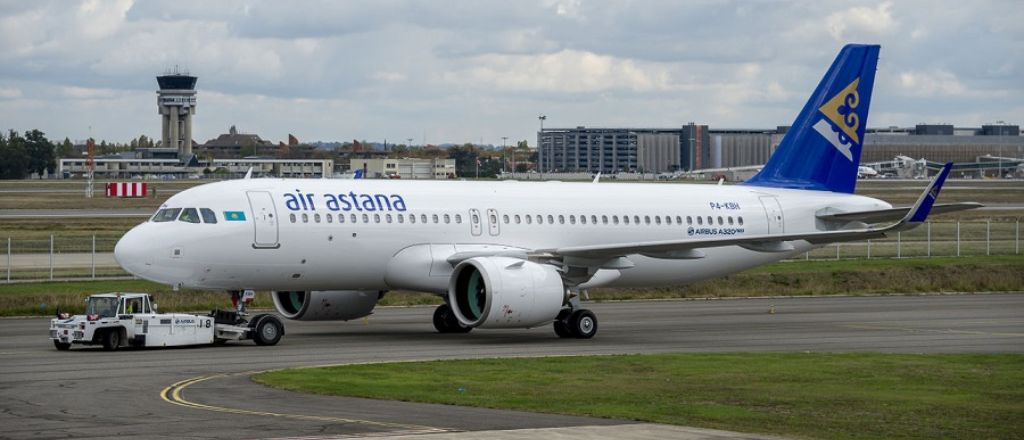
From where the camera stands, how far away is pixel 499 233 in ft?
137

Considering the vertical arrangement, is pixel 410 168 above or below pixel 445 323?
above

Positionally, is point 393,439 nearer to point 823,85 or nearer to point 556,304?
point 556,304

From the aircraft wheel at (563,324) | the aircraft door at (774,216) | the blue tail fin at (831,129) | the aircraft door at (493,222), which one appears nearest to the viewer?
the aircraft wheel at (563,324)

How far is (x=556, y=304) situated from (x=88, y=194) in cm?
9863

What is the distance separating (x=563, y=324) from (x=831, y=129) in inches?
503

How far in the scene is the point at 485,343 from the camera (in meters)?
39.2

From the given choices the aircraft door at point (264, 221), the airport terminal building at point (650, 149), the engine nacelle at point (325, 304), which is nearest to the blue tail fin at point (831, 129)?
the engine nacelle at point (325, 304)

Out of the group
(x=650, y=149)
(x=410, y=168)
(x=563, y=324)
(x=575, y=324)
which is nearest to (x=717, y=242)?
(x=575, y=324)

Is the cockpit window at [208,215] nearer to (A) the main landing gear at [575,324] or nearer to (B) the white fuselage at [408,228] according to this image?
(B) the white fuselage at [408,228]

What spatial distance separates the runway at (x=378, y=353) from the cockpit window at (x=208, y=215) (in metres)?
3.09

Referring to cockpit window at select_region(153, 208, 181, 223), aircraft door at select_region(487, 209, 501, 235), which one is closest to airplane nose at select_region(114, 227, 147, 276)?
cockpit window at select_region(153, 208, 181, 223)

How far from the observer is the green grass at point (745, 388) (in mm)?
23844

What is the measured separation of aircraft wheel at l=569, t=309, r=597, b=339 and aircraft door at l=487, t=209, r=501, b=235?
3.13m

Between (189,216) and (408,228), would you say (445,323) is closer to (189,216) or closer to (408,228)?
(408,228)
